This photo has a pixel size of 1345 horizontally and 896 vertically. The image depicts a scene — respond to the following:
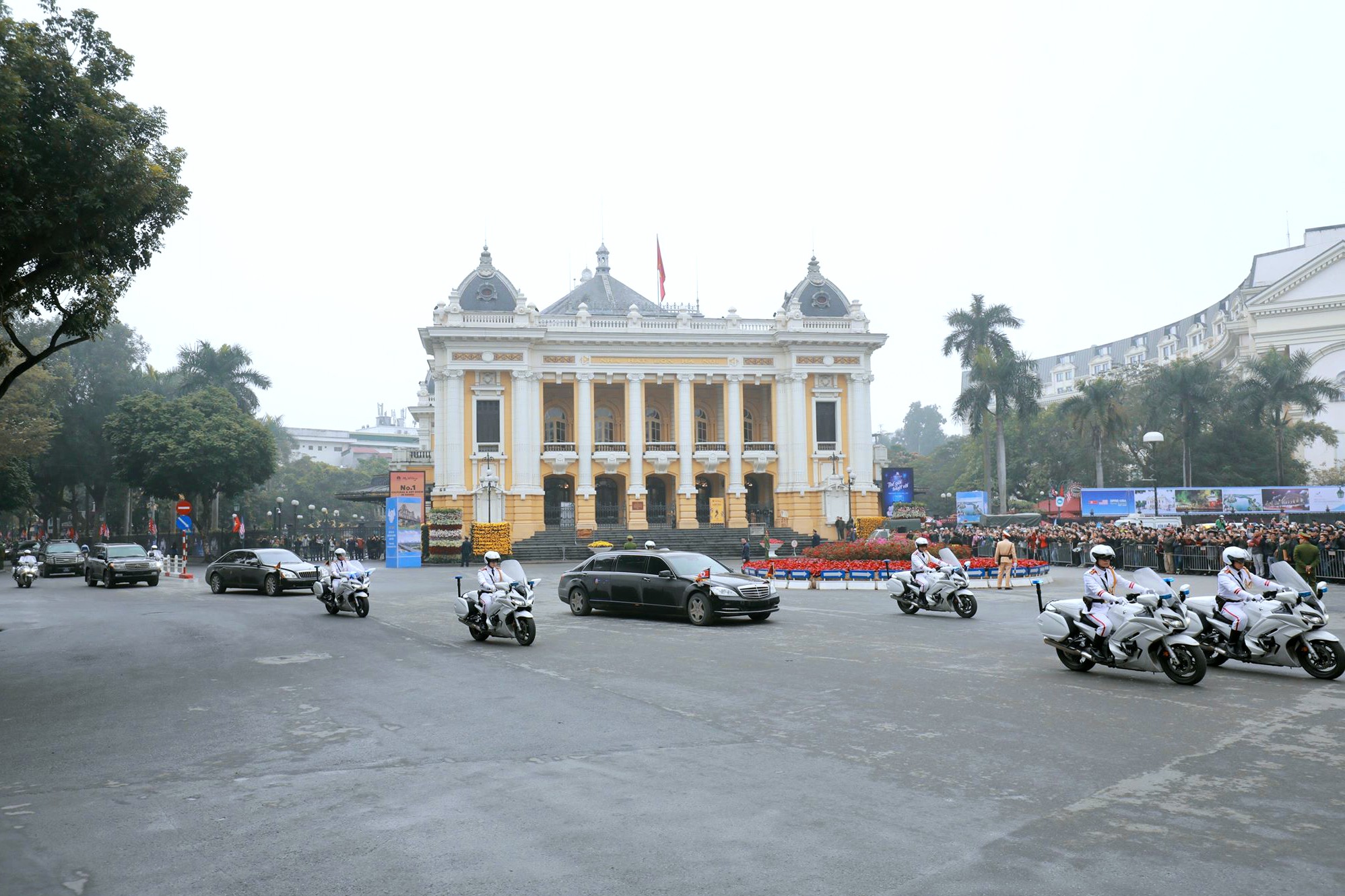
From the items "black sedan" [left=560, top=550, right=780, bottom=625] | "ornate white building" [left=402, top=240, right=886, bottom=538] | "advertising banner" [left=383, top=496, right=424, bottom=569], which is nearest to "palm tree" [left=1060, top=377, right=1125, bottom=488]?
"ornate white building" [left=402, top=240, right=886, bottom=538]

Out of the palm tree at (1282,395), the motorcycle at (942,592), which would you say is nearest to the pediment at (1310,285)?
the palm tree at (1282,395)

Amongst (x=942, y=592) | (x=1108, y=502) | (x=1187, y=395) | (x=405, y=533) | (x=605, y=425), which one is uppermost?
(x=1187, y=395)

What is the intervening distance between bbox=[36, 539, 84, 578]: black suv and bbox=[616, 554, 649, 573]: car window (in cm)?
3073

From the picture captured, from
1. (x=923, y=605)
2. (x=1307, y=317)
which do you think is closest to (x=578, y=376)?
(x=923, y=605)

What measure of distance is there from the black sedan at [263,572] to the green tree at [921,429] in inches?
5690

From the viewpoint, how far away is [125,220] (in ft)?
44.4

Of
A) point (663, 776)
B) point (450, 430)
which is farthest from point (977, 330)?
point (663, 776)

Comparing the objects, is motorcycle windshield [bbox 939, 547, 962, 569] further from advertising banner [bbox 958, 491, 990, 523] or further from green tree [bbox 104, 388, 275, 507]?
green tree [bbox 104, 388, 275, 507]

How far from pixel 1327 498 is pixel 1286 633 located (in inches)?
1679

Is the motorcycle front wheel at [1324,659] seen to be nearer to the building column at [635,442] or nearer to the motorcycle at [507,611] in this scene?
the motorcycle at [507,611]

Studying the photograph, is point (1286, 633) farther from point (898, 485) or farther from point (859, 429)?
point (859, 429)

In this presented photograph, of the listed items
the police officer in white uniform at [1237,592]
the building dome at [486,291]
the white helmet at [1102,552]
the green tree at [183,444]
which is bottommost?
the police officer in white uniform at [1237,592]

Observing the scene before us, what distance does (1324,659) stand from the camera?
10.9m

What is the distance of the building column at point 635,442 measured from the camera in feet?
179
